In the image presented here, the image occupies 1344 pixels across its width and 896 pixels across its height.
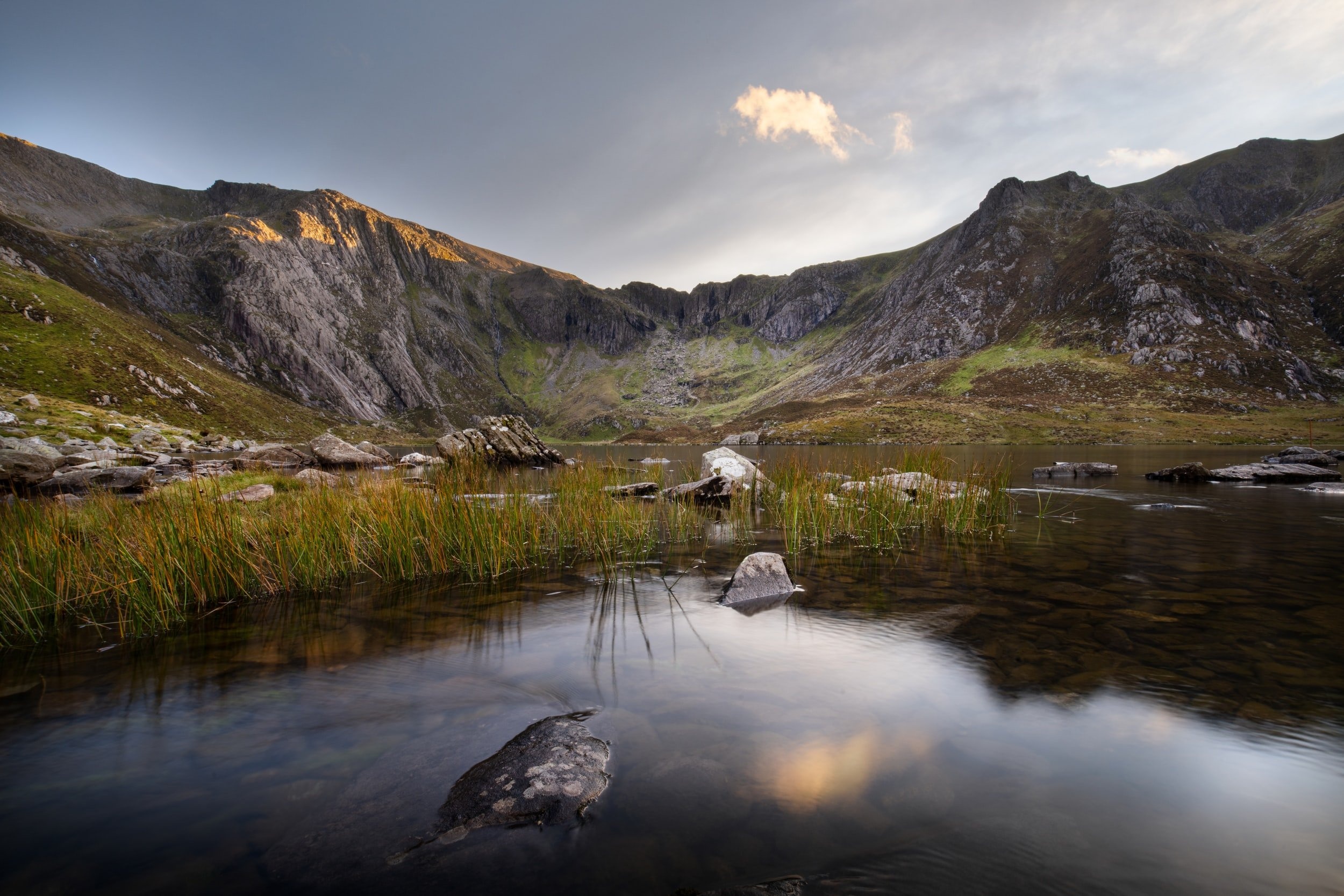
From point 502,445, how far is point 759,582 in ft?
111

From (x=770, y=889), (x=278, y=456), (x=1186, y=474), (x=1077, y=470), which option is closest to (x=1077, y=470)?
(x=1077, y=470)

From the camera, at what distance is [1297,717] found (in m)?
4.22

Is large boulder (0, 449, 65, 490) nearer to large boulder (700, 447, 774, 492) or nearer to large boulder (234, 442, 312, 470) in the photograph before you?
large boulder (234, 442, 312, 470)

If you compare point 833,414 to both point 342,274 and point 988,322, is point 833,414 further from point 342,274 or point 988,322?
point 342,274

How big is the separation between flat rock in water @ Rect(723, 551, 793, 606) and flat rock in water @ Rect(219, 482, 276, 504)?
425 inches

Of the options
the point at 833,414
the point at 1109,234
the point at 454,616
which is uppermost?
the point at 1109,234

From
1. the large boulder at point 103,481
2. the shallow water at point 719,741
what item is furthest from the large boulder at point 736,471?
the large boulder at point 103,481

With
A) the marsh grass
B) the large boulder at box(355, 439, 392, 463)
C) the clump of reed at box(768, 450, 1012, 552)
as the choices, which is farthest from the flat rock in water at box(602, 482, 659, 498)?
the large boulder at box(355, 439, 392, 463)

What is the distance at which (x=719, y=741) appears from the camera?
13.0ft

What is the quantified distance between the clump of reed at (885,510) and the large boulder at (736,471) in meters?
2.88

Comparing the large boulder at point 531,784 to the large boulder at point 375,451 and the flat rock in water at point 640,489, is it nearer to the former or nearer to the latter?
the flat rock in water at point 640,489

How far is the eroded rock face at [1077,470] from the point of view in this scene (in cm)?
3027

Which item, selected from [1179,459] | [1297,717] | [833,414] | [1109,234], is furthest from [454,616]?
[1109,234]

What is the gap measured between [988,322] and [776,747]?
169285mm
